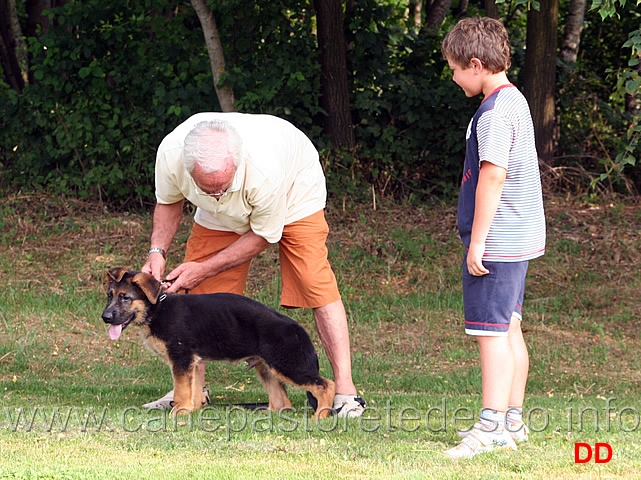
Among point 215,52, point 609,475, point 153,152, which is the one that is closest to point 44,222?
point 153,152

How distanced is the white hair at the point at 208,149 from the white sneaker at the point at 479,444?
6.74 feet

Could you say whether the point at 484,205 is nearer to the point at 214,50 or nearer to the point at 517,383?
the point at 517,383

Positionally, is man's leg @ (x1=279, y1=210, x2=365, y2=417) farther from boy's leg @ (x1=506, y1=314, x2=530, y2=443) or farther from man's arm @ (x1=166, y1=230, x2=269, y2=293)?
boy's leg @ (x1=506, y1=314, x2=530, y2=443)

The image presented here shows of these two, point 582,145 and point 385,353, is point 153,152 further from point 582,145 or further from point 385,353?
point 582,145

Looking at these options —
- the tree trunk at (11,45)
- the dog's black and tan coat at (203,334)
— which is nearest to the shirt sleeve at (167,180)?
the dog's black and tan coat at (203,334)

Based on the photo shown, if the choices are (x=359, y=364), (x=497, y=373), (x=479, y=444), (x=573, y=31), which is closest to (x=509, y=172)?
(x=497, y=373)

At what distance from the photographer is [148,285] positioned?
16.4 ft

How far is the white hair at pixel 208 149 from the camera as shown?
451 centimetres

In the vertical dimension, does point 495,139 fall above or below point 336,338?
above

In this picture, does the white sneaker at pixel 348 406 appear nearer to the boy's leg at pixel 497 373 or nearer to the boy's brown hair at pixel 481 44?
the boy's leg at pixel 497 373

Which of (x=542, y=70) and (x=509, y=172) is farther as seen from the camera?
(x=542, y=70)

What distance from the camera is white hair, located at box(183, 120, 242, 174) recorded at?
4508 millimetres

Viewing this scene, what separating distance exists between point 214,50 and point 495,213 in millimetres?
8187

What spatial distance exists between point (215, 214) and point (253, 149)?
605mm
